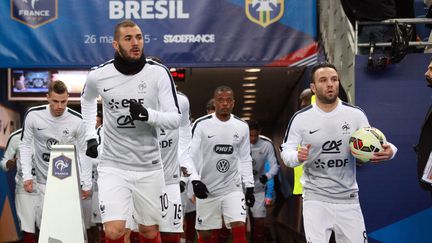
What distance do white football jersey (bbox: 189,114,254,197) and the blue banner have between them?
2.45 meters

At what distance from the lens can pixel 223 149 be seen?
1155 cm

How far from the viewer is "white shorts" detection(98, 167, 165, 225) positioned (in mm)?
7508

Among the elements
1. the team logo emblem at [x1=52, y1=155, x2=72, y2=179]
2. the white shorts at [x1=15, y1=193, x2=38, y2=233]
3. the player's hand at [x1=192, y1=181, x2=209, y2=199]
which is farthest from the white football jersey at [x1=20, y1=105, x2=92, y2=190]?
the team logo emblem at [x1=52, y1=155, x2=72, y2=179]

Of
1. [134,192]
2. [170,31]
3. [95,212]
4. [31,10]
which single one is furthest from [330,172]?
[31,10]

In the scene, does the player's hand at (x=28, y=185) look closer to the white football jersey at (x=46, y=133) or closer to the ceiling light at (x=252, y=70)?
the white football jersey at (x=46, y=133)

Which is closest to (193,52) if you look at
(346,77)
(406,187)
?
(346,77)

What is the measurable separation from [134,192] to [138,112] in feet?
3.07

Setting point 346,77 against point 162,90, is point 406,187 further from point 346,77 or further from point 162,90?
point 162,90

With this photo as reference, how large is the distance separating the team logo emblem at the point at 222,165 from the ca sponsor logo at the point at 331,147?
10.6 ft

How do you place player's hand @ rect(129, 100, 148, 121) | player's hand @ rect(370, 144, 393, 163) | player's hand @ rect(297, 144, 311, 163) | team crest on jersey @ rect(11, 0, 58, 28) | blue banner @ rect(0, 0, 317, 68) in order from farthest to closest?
team crest on jersey @ rect(11, 0, 58, 28), blue banner @ rect(0, 0, 317, 68), player's hand @ rect(370, 144, 393, 163), player's hand @ rect(297, 144, 311, 163), player's hand @ rect(129, 100, 148, 121)

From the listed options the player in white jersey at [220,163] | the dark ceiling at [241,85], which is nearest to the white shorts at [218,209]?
the player in white jersey at [220,163]

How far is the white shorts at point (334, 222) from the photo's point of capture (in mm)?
8336

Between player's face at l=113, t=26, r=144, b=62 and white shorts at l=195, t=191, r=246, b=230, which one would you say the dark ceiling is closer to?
white shorts at l=195, t=191, r=246, b=230

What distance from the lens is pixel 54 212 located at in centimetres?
901
